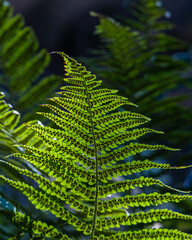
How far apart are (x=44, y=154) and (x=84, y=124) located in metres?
0.11

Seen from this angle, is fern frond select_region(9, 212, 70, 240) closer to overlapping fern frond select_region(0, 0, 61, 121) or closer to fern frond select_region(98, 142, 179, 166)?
fern frond select_region(98, 142, 179, 166)

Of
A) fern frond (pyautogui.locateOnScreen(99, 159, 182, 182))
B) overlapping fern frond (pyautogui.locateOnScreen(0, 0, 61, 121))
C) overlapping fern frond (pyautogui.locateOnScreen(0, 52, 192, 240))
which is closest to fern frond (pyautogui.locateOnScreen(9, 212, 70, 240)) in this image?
overlapping fern frond (pyautogui.locateOnScreen(0, 52, 192, 240))

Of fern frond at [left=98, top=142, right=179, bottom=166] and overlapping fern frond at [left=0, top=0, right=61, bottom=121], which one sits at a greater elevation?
overlapping fern frond at [left=0, top=0, right=61, bottom=121]

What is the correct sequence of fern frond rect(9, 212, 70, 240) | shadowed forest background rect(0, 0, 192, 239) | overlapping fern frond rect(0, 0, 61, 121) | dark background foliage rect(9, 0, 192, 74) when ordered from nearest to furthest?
fern frond rect(9, 212, 70, 240)
shadowed forest background rect(0, 0, 192, 239)
overlapping fern frond rect(0, 0, 61, 121)
dark background foliage rect(9, 0, 192, 74)

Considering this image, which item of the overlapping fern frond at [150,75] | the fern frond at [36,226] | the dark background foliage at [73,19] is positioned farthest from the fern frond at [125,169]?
the dark background foliage at [73,19]

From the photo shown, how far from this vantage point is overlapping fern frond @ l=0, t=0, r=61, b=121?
1.20 metres

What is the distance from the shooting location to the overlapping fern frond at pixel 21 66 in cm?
120

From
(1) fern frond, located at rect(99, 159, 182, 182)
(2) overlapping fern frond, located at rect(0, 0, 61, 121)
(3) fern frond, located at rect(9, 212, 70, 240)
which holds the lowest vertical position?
(3) fern frond, located at rect(9, 212, 70, 240)

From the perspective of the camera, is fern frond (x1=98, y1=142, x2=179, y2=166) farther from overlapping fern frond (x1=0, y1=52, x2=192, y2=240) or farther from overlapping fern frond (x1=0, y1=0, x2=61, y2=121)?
overlapping fern frond (x1=0, y1=0, x2=61, y2=121)

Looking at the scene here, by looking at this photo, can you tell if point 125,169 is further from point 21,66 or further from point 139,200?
point 21,66

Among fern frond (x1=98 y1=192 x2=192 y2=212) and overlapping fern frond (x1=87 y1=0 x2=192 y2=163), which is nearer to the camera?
fern frond (x1=98 y1=192 x2=192 y2=212)

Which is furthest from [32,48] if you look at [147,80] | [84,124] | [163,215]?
[163,215]

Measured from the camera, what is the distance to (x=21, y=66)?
1302mm

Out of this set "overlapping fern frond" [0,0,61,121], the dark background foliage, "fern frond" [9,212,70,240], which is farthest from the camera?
the dark background foliage
